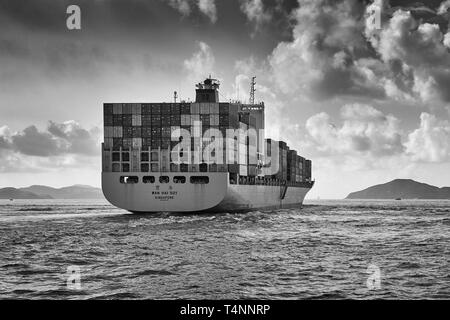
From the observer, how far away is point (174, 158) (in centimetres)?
6575

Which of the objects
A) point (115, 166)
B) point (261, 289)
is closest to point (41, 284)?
point (261, 289)

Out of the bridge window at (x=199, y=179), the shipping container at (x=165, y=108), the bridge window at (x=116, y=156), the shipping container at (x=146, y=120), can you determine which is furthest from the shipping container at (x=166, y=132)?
the bridge window at (x=199, y=179)

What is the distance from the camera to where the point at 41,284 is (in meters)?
20.1

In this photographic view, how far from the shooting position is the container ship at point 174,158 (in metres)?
63.3

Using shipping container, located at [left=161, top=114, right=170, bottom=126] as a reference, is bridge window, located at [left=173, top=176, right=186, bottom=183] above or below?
below

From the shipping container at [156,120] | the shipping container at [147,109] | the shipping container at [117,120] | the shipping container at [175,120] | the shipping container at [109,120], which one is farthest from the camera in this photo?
the shipping container at [109,120]

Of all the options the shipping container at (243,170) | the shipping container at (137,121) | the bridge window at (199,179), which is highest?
the shipping container at (137,121)

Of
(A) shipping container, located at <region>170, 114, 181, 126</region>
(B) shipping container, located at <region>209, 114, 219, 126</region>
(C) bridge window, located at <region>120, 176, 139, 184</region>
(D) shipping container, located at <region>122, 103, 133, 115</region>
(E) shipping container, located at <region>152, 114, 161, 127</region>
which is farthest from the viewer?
(D) shipping container, located at <region>122, 103, 133, 115</region>

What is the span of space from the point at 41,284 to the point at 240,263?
954cm

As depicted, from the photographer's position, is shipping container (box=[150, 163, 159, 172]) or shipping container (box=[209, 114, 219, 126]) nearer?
shipping container (box=[150, 163, 159, 172])

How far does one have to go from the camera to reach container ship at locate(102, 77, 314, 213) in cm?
6331

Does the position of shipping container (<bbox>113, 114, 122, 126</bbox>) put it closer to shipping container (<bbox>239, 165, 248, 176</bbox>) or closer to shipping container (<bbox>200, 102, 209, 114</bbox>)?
shipping container (<bbox>200, 102, 209, 114</bbox>)

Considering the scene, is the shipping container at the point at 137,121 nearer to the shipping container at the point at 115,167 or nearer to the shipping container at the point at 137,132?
the shipping container at the point at 137,132

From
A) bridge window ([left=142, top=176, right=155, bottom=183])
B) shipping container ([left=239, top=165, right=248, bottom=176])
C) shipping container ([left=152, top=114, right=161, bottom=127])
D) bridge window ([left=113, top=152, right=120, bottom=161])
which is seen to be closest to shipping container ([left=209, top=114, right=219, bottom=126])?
shipping container ([left=152, top=114, right=161, bottom=127])
